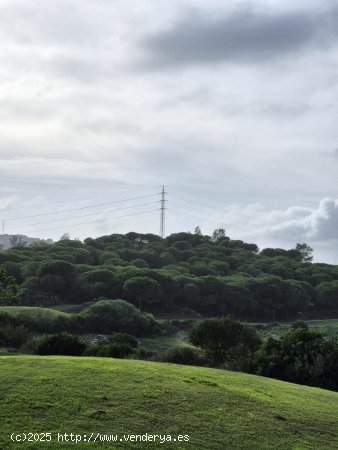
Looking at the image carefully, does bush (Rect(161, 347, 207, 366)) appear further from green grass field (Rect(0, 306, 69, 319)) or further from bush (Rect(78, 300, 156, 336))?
bush (Rect(78, 300, 156, 336))

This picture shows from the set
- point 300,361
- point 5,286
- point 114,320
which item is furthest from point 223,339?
point 114,320

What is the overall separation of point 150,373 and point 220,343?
20.5m

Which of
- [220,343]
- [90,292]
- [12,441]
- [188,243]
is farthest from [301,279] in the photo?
[12,441]

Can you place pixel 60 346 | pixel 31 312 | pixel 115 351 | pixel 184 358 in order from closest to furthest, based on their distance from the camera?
pixel 60 346 → pixel 115 351 → pixel 184 358 → pixel 31 312

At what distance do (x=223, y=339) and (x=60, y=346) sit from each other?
1242 cm

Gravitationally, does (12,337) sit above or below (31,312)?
below

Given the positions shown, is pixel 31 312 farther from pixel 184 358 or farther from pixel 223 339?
pixel 184 358

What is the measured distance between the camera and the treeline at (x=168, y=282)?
94375 millimetres

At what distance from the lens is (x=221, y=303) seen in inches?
4053

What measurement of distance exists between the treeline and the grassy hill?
6942 centimetres

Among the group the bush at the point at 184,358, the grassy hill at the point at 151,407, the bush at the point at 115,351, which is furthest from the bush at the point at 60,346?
the grassy hill at the point at 151,407

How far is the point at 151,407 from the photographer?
655 inches

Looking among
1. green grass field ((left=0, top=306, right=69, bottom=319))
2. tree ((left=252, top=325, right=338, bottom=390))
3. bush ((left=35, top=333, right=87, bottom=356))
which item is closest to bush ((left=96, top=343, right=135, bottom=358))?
bush ((left=35, top=333, right=87, bottom=356))

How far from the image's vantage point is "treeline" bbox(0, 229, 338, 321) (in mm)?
94375
